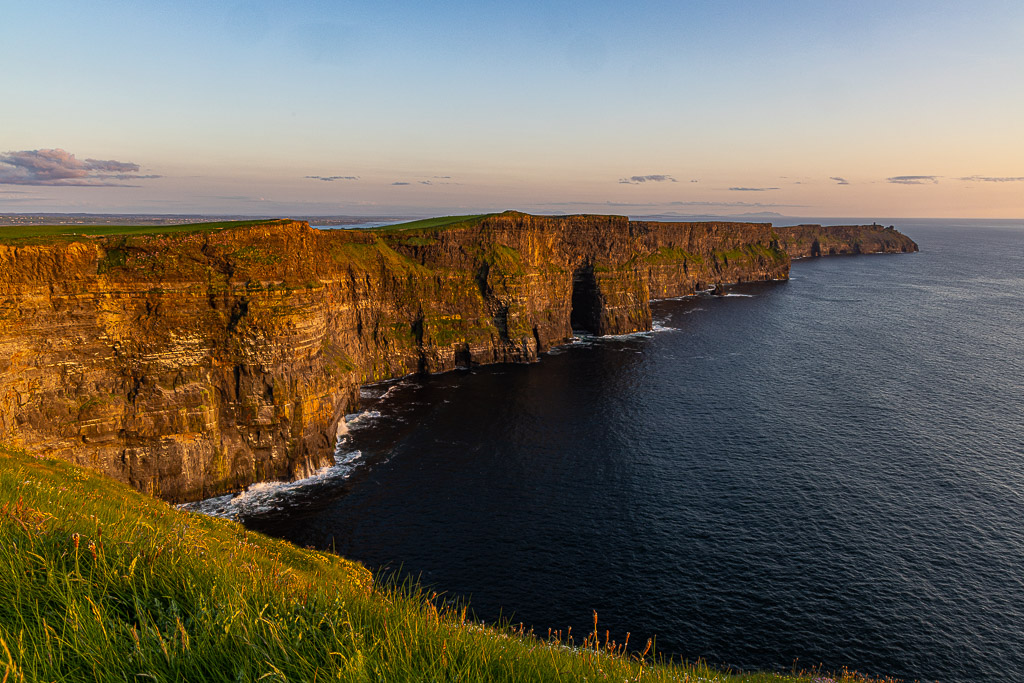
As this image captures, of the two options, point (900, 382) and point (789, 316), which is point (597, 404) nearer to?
point (900, 382)

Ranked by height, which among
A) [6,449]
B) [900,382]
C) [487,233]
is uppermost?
[487,233]

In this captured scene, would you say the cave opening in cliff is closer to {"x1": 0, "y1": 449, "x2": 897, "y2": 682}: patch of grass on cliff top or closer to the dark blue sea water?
the dark blue sea water

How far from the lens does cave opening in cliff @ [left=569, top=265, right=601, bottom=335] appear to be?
129750 millimetres

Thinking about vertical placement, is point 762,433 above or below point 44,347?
below

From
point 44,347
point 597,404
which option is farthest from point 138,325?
point 597,404

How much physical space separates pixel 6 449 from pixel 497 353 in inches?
3051

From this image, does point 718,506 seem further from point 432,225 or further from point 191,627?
point 432,225

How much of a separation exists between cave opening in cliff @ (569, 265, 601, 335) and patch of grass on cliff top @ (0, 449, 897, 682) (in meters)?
122

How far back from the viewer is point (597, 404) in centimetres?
8075

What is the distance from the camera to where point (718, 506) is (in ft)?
167

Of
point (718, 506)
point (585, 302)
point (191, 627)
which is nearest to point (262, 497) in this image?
point (718, 506)

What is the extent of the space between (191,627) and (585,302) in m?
131

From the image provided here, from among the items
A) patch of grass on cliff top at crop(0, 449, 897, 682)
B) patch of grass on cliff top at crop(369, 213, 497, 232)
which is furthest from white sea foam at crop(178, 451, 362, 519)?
patch of grass on cliff top at crop(369, 213, 497, 232)

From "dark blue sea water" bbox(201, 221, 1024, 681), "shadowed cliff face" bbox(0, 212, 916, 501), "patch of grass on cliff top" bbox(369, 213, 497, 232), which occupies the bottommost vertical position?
"dark blue sea water" bbox(201, 221, 1024, 681)
